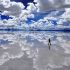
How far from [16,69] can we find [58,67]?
3.11 m

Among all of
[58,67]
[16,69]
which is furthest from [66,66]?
[16,69]

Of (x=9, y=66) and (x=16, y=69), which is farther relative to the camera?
(x=9, y=66)

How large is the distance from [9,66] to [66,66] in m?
4.27

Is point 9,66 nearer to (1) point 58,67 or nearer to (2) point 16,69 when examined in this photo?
(2) point 16,69

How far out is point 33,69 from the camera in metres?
15.0

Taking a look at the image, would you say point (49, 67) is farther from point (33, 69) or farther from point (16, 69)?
point (16, 69)

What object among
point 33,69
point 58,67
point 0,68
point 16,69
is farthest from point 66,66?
point 0,68

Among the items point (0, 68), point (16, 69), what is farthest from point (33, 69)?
point (0, 68)

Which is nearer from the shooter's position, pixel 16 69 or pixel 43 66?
pixel 16 69

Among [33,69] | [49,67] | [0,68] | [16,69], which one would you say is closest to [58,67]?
[49,67]

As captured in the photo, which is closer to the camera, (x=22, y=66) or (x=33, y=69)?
(x=33, y=69)

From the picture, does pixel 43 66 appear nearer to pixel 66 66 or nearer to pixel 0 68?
pixel 66 66

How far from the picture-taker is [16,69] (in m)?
15.0

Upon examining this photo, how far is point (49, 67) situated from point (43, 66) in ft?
1.61
